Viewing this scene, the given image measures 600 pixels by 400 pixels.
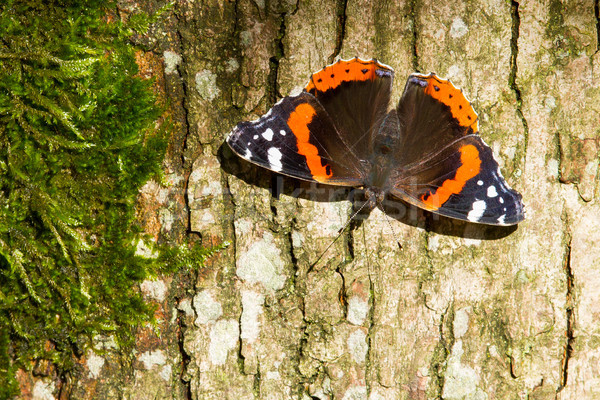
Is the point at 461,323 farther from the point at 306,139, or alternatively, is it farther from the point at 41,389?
the point at 41,389

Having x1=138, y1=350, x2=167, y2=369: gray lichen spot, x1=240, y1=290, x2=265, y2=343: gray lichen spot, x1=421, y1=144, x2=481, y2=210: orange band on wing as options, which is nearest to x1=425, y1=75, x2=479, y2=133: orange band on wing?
x1=421, y1=144, x2=481, y2=210: orange band on wing

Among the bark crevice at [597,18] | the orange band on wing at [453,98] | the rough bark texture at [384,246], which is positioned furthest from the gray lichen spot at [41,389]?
the bark crevice at [597,18]

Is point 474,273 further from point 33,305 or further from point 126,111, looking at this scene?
point 33,305

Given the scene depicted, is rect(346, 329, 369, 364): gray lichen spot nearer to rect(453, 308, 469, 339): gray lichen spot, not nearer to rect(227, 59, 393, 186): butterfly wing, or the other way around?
rect(453, 308, 469, 339): gray lichen spot

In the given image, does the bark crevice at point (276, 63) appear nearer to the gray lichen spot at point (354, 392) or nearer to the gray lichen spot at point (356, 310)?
the gray lichen spot at point (356, 310)

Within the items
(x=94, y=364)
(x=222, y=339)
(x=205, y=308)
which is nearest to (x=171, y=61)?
(x=205, y=308)

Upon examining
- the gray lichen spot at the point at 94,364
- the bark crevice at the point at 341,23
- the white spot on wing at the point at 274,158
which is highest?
the bark crevice at the point at 341,23

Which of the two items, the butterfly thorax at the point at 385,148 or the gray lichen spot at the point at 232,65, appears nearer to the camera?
the gray lichen spot at the point at 232,65

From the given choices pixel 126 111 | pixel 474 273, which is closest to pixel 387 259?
pixel 474 273
